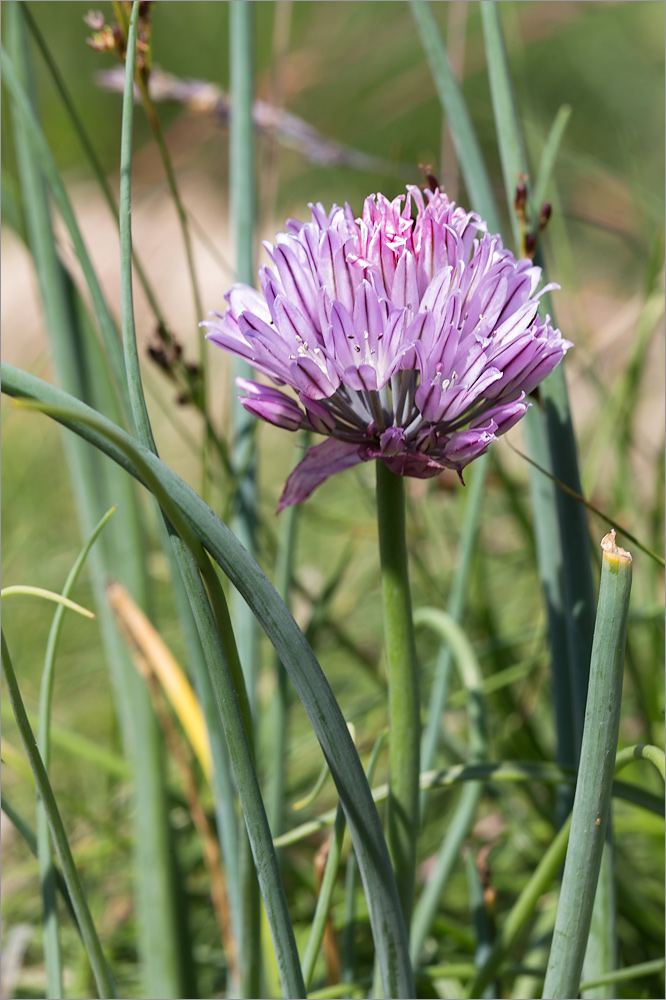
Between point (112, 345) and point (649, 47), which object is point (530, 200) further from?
point (649, 47)

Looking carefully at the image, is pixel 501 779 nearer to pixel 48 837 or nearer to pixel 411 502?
pixel 48 837

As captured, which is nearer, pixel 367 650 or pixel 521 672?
pixel 521 672

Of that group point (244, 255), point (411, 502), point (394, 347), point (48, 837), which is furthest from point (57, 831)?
point (411, 502)

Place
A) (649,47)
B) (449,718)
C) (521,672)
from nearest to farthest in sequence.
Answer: (521,672) → (449,718) → (649,47)

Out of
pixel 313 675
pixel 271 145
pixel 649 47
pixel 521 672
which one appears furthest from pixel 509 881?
pixel 649 47

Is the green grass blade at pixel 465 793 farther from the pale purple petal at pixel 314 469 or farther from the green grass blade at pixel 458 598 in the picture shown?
the pale purple petal at pixel 314 469

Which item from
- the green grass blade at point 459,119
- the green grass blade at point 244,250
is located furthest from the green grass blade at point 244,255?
the green grass blade at point 459,119
